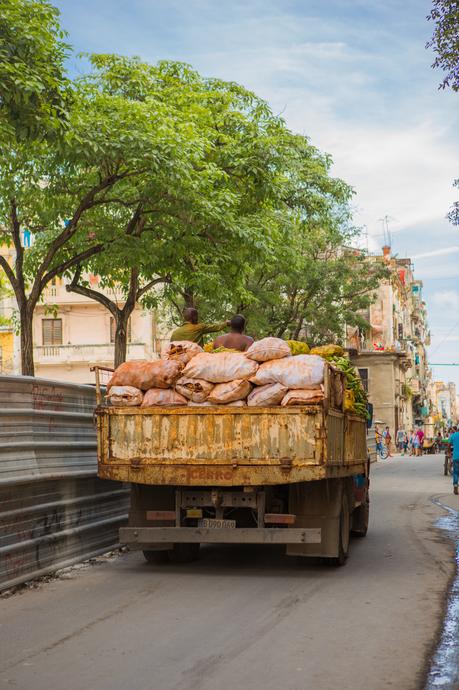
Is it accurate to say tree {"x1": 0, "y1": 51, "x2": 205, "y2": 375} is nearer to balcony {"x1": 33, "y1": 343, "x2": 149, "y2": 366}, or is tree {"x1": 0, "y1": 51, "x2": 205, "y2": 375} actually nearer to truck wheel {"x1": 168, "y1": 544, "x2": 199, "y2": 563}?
truck wheel {"x1": 168, "y1": 544, "x2": 199, "y2": 563}

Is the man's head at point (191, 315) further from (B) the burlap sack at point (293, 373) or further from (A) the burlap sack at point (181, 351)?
(B) the burlap sack at point (293, 373)

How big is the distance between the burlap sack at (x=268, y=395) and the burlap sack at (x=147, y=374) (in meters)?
0.87

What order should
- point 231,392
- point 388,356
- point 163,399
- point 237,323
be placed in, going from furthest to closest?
point 388,356, point 237,323, point 163,399, point 231,392

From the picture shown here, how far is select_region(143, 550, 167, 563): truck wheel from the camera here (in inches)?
432

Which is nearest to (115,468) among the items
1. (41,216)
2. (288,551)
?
(288,551)

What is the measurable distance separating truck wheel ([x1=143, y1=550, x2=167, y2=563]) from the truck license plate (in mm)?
1142

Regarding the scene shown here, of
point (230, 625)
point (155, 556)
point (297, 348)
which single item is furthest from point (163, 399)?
point (230, 625)

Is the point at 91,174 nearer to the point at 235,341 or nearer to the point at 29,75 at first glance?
the point at 29,75

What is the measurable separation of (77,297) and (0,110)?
1678 inches

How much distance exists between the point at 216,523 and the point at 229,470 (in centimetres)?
63

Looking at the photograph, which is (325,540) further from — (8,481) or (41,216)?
(41,216)

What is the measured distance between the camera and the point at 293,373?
32.1ft

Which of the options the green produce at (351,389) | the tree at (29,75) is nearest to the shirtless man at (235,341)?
the green produce at (351,389)

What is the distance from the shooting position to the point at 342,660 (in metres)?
6.38
